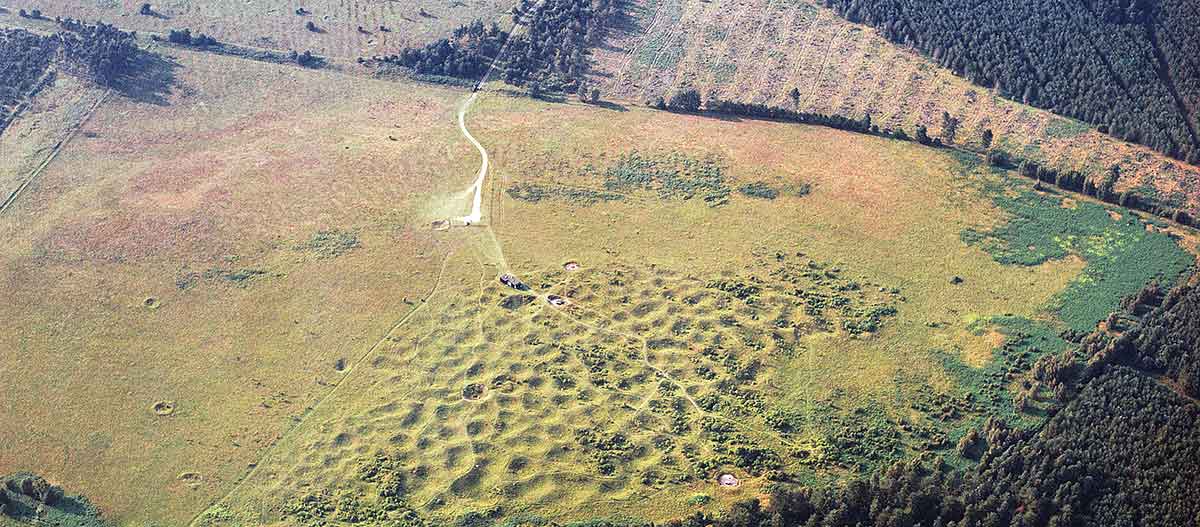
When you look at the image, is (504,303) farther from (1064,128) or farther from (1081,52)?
(1081,52)

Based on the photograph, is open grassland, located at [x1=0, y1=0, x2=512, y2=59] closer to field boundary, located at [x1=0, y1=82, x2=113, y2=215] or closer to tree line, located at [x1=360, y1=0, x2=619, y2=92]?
tree line, located at [x1=360, y1=0, x2=619, y2=92]

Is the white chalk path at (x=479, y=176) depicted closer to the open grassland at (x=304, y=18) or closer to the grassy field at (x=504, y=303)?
the grassy field at (x=504, y=303)

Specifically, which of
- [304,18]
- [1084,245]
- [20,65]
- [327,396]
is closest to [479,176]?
[327,396]

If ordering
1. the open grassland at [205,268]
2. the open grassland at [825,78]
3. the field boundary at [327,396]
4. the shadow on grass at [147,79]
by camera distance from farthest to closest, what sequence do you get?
the shadow on grass at [147,79]
the open grassland at [825,78]
the open grassland at [205,268]
the field boundary at [327,396]

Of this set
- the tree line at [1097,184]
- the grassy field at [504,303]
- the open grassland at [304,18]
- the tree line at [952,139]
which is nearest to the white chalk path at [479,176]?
the grassy field at [504,303]

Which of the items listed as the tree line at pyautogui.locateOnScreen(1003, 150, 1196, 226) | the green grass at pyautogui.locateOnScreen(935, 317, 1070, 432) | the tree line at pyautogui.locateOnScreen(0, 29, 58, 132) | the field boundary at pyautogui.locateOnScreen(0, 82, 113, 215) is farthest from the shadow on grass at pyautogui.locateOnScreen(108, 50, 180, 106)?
the tree line at pyautogui.locateOnScreen(1003, 150, 1196, 226)

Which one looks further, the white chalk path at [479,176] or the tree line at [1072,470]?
the white chalk path at [479,176]

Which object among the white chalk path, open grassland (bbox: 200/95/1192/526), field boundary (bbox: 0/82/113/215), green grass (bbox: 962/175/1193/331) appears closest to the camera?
open grassland (bbox: 200/95/1192/526)
